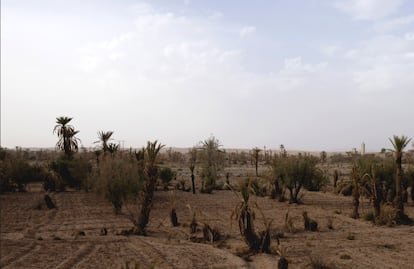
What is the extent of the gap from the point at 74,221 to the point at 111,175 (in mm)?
3100

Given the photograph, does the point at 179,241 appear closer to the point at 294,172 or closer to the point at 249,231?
the point at 249,231

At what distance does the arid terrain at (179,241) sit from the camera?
596 inches

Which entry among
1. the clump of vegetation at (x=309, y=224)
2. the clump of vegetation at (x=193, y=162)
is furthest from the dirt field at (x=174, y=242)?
the clump of vegetation at (x=193, y=162)

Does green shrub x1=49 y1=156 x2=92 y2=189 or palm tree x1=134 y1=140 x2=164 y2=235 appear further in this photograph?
green shrub x1=49 y1=156 x2=92 y2=189

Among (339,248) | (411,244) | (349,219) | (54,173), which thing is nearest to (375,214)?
(349,219)

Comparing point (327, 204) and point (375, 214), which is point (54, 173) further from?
point (375, 214)

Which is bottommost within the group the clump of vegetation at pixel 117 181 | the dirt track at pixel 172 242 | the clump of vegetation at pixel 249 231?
the dirt track at pixel 172 242

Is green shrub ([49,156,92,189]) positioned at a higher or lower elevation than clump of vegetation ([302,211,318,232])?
higher

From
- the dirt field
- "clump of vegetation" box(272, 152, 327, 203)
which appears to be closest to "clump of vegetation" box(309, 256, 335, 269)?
the dirt field

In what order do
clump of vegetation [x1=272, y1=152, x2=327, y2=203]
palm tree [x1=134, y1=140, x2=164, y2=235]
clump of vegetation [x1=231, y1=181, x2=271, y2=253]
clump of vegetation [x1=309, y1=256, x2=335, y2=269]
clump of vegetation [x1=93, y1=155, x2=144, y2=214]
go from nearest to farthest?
clump of vegetation [x1=309, y1=256, x2=335, y2=269] < clump of vegetation [x1=231, y1=181, x2=271, y2=253] < palm tree [x1=134, y1=140, x2=164, y2=235] < clump of vegetation [x1=93, y1=155, x2=144, y2=214] < clump of vegetation [x1=272, y1=152, x2=327, y2=203]

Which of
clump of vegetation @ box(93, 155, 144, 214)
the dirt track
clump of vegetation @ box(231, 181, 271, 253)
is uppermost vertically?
clump of vegetation @ box(93, 155, 144, 214)

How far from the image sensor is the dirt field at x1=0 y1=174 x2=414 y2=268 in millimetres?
15141

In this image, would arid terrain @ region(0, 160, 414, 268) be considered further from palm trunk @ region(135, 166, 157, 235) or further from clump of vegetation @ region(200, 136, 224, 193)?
clump of vegetation @ region(200, 136, 224, 193)

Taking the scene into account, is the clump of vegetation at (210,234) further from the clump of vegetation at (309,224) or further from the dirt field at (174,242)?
the clump of vegetation at (309,224)
